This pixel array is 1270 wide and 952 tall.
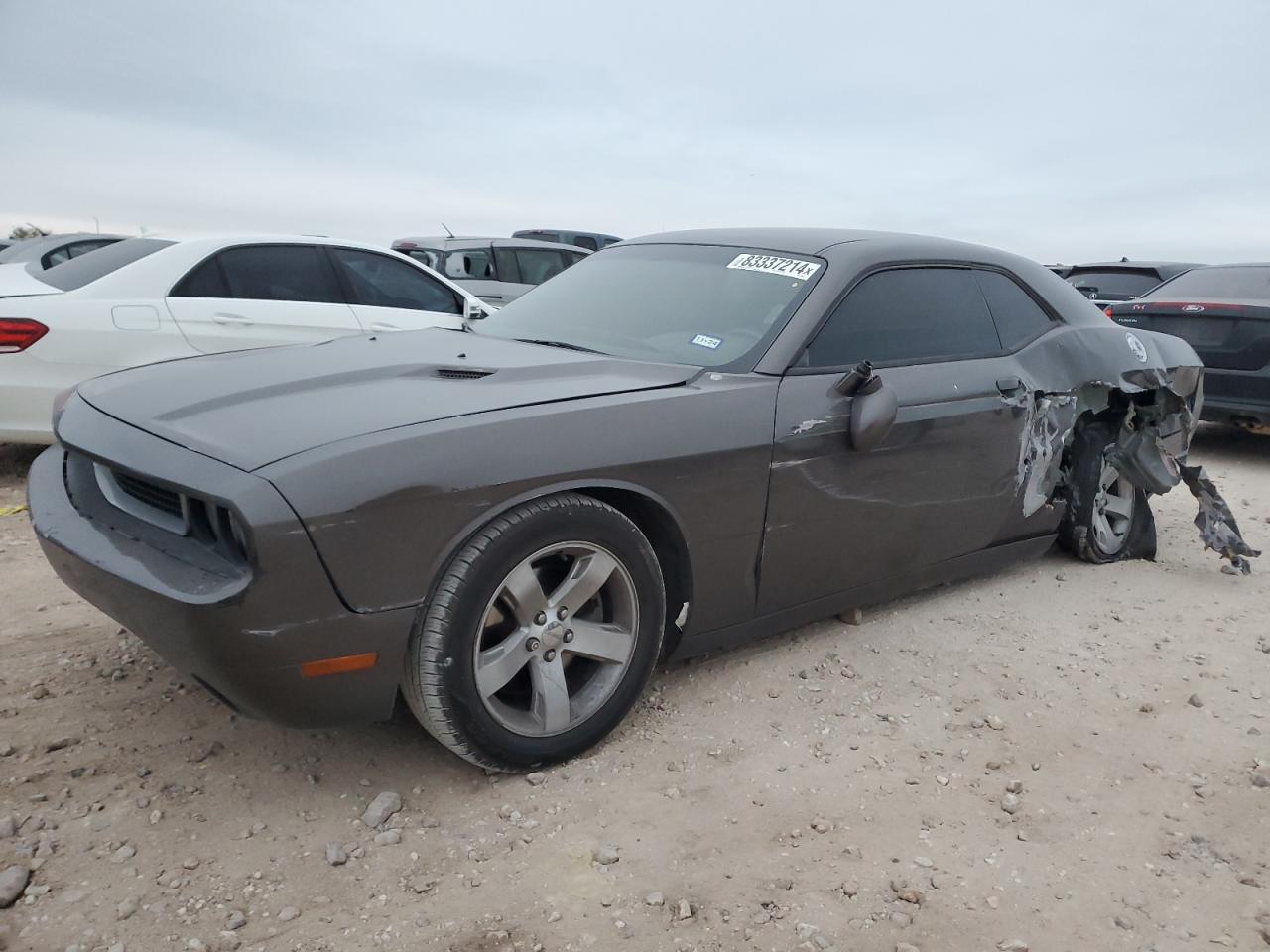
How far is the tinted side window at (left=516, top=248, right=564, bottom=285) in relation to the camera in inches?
427

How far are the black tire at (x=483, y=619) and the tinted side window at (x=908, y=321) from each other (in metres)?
1.00

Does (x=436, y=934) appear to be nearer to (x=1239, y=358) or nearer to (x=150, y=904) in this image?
(x=150, y=904)

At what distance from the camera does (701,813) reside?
2.49 m

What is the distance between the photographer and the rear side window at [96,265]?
17.2 feet

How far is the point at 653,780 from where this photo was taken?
2625mm

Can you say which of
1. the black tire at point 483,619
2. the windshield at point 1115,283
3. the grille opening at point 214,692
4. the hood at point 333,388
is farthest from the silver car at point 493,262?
the grille opening at point 214,692

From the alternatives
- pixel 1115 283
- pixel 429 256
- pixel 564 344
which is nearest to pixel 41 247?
pixel 429 256

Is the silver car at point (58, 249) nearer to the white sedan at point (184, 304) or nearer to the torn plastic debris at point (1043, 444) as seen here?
the white sedan at point (184, 304)

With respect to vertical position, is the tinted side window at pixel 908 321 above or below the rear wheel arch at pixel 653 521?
above

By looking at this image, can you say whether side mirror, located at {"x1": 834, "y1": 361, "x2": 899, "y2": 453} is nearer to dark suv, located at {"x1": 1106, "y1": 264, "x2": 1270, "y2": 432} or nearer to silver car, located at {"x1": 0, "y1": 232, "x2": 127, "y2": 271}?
dark suv, located at {"x1": 1106, "y1": 264, "x2": 1270, "y2": 432}

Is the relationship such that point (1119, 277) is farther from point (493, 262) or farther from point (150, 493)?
Result: point (150, 493)

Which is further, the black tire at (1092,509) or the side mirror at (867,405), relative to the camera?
the black tire at (1092,509)

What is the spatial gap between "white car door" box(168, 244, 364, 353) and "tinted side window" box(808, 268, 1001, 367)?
328 centimetres

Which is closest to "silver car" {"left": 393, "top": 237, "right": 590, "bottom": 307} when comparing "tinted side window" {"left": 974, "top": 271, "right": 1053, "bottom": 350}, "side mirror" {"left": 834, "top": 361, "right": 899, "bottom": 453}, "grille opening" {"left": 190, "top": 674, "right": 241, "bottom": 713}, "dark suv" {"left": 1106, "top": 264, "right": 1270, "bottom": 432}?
"dark suv" {"left": 1106, "top": 264, "right": 1270, "bottom": 432}
